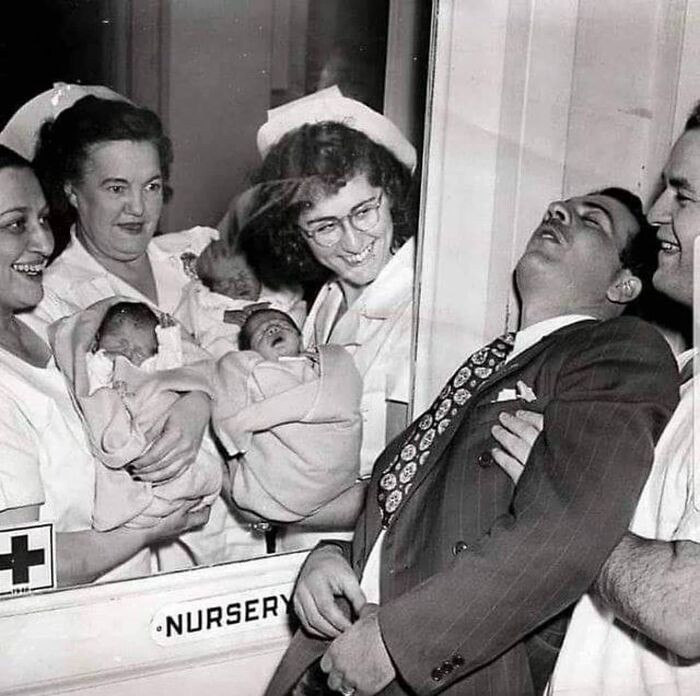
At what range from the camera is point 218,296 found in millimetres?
1492

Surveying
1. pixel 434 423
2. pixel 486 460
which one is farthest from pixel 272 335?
pixel 486 460

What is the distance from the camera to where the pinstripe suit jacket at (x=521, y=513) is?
1.23m

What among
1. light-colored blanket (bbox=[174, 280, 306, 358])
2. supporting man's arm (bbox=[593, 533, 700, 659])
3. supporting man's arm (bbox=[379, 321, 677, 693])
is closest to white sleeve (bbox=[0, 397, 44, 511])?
light-colored blanket (bbox=[174, 280, 306, 358])

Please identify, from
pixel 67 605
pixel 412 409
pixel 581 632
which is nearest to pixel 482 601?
pixel 581 632

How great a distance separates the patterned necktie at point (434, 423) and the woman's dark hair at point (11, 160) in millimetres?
567

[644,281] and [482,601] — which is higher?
[644,281]

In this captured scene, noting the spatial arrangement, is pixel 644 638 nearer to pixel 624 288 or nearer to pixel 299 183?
pixel 624 288

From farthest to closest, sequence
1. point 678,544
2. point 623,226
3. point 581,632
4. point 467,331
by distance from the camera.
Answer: point 467,331
point 623,226
point 581,632
point 678,544

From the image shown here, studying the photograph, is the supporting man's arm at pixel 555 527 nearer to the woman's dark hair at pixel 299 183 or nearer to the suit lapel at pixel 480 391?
the suit lapel at pixel 480 391

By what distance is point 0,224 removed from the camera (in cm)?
134

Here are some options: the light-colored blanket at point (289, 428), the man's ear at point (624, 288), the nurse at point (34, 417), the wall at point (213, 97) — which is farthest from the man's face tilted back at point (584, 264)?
the nurse at point (34, 417)

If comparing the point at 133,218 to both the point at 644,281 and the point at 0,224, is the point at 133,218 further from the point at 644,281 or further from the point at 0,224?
the point at 644,281

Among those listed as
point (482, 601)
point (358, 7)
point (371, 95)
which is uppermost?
point (358, 7)

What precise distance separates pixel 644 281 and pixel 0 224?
77 cm
